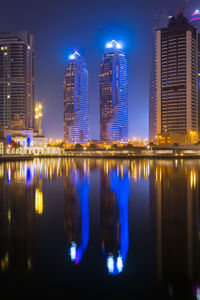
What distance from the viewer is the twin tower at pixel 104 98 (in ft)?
586

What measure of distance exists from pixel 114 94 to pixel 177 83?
68.3 m

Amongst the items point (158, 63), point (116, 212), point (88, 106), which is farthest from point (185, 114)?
point (116, 212)

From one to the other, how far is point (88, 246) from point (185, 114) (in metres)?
114

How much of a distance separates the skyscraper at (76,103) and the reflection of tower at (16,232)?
172 meters

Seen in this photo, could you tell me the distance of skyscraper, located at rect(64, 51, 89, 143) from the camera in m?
184

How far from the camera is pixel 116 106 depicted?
586ft

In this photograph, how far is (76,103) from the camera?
605 feet

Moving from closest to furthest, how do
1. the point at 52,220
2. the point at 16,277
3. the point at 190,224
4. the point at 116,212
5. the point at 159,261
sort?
the point at 16,277 < the point at 159,261 < the point at 190,224 < the point at 52,220 < the point at 116,212

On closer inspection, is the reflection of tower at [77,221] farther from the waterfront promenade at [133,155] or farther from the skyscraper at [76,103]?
the skyscraper at [76,103]

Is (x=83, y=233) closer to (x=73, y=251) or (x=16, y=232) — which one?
(x=73, y=251)

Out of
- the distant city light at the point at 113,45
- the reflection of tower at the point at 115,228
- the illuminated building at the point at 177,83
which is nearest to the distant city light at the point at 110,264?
the reflection of tower at the point at 115,228

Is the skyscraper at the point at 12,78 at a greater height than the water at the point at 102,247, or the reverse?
the skyscraper at the point at 12,78

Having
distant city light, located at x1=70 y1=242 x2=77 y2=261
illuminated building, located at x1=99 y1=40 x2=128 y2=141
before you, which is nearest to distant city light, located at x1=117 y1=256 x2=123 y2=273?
distant city light, located at x1=70 y1=242 x2=77 y2=261

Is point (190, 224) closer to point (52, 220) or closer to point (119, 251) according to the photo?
point (119, 251)
